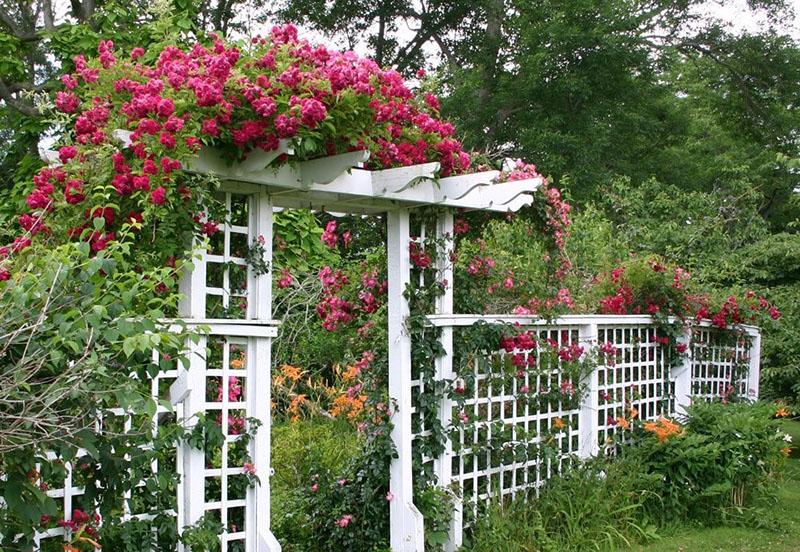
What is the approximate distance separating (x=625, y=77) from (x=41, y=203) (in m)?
14.4

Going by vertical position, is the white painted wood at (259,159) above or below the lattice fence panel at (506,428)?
above

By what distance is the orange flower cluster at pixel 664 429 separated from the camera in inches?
242

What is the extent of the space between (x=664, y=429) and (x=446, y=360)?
80.9 inches

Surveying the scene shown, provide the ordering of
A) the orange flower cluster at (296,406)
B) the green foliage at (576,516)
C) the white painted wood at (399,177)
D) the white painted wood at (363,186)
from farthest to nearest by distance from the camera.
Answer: the orange flower cluster at (296,406) → the green foliage at (576,516) → the white painted wood at (399,177) → the white painted wood at (363,186)

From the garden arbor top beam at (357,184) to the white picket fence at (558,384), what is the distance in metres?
0.70

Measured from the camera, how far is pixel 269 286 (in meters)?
4.07

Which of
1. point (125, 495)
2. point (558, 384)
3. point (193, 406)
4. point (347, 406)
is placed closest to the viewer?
point (125, 495)

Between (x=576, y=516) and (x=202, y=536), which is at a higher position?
(x=202, y=536)

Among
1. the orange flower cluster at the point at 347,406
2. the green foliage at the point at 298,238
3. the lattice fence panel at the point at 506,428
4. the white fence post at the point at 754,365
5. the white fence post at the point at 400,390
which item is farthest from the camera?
the green foliage at the point at 298,238

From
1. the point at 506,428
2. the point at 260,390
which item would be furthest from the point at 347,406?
the point at 260,390

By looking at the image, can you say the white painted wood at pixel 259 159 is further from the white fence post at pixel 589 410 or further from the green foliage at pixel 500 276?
the white fence post at pixel 589 410

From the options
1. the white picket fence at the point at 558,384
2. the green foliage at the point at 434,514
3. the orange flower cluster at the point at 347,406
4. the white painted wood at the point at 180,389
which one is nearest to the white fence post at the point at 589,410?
the white picket fence at the point at 558,384

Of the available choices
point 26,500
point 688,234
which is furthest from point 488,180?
point 688,234

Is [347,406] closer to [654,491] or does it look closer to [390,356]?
[390,356]
